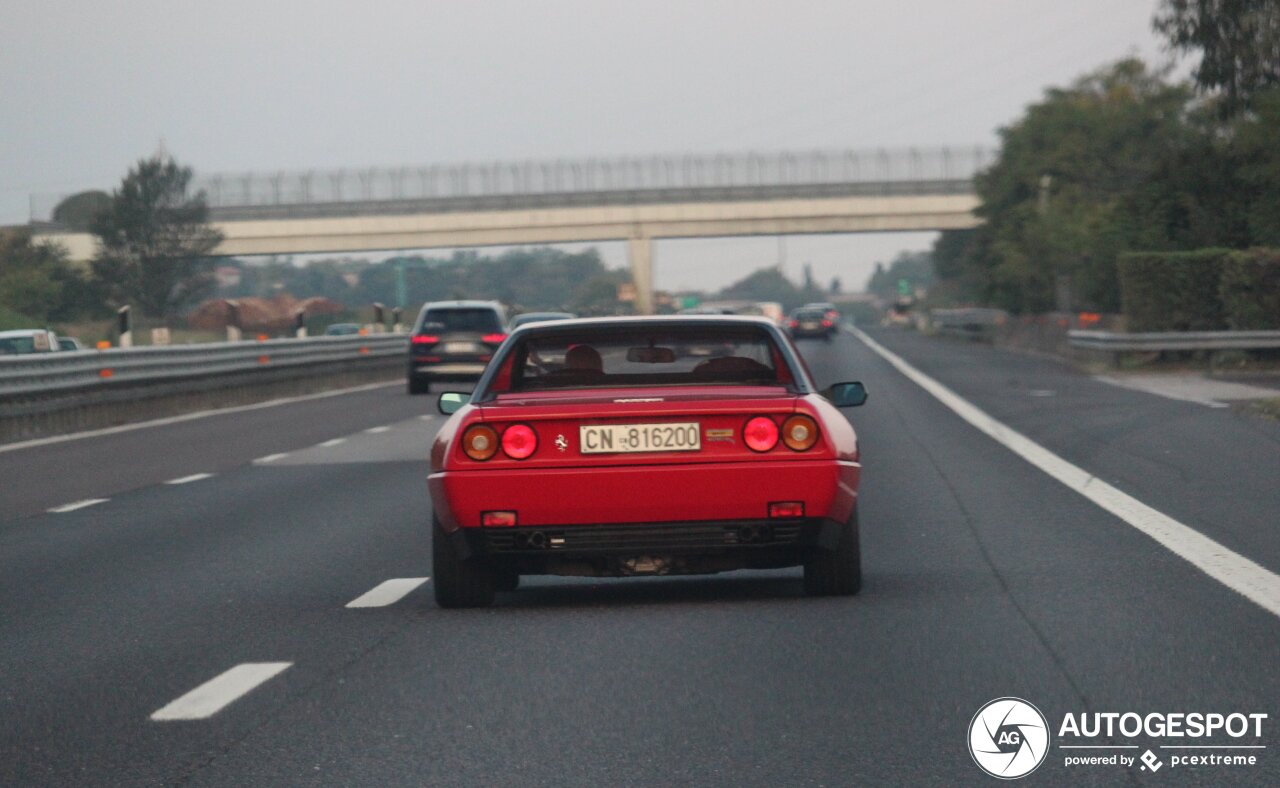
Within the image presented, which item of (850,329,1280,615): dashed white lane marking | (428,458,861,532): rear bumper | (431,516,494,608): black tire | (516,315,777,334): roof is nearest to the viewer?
(428,458,861,532): rear bumper

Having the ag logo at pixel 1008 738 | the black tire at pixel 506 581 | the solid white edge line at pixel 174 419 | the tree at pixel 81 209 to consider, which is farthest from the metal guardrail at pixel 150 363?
the tree at pixel 81 209

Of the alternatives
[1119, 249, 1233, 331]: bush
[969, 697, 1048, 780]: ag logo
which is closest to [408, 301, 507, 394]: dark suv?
[1119, 249, 1233, 331]: bush

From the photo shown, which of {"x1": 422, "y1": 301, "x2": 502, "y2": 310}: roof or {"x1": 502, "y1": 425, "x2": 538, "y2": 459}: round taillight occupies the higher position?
{"x1": 502, "y1": 425, "x2": 538, "y2": 459}: round taillight

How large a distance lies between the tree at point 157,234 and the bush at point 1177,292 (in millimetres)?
39386

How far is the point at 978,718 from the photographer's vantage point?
236 inches

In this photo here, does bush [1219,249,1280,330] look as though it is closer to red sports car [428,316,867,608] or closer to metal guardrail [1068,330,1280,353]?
metal guardrail [1068,330,1280,353]

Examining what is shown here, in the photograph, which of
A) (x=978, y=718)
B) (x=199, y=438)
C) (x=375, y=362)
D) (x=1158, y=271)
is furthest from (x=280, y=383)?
(x=978, y=718)

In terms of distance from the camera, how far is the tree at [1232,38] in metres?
42.2

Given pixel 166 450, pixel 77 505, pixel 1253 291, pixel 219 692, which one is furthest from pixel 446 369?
pixel 219 692

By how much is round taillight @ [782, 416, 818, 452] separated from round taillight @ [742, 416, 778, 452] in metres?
0.04

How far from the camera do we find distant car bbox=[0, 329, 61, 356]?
29.7m

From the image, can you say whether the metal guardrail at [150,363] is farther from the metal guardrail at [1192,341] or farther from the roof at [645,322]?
the metal guardrail at [1192,341]

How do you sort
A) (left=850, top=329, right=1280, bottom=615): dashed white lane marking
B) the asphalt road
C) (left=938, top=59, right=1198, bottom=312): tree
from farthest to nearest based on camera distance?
(left=938, top=59, right=1198, bottom=312): tree, (left=850, top=329, right=1280, bottom=615): dashed white lane marking, the asphalt road

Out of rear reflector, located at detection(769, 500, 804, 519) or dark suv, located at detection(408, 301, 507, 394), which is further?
dark suv, located at detection(408, 301, 507, 394)
